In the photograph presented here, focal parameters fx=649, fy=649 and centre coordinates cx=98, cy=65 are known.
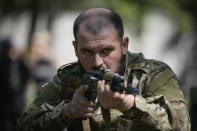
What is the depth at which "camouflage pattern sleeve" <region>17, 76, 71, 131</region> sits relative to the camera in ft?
15.3

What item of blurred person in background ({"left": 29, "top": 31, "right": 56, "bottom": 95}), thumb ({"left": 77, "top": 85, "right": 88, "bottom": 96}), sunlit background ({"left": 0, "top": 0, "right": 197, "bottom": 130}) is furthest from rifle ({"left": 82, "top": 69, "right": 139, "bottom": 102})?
sunlit background ({"left": 0, "top": 0, "right": 197, "bottom": 130})

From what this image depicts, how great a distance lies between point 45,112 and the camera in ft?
15.6

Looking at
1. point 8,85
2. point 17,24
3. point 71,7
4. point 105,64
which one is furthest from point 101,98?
point 17,24

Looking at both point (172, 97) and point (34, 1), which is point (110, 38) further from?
point (34, 1)

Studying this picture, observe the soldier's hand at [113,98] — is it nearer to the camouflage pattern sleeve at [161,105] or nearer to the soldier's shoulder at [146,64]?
the camouflage pattern sleeve at [161,105]

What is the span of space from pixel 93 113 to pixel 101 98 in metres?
0.77

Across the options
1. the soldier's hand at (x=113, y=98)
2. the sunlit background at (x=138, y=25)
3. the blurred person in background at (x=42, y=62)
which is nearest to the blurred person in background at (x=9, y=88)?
the blurred person in background at (x=42, y=62)

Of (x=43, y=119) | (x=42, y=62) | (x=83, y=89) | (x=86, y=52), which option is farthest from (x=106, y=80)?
(x=42, y=62)

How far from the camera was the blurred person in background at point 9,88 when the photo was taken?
34.1ft

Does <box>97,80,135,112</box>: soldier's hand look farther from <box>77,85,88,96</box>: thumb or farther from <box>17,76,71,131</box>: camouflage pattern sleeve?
<box>17,76,71,131</box>: camouflage pattern sleeve

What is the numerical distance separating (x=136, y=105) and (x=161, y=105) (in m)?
0.30

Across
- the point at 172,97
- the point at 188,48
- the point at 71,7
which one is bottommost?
the point at 188,48

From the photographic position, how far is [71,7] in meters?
19.4

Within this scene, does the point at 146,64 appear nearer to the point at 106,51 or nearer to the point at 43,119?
the point at 106,51
